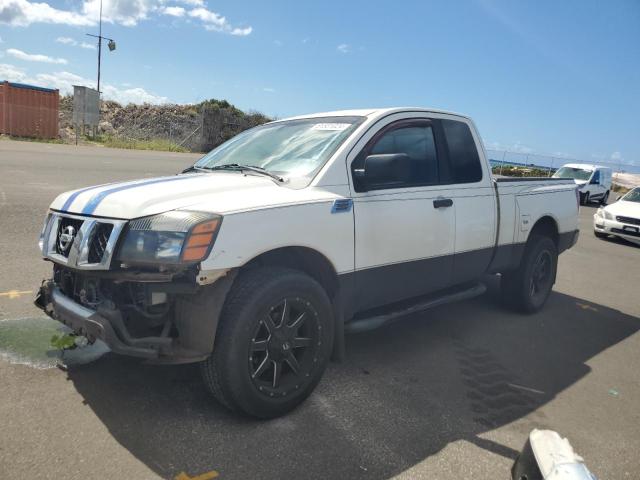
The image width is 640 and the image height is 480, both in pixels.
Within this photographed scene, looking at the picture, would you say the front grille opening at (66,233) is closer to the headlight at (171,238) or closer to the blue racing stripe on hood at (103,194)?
the blue racing stripe on hood at (103,194)

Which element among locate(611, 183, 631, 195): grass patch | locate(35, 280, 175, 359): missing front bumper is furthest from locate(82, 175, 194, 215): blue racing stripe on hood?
locate(611, 183, 631, 195): grass patch

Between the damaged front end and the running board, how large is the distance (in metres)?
1.14

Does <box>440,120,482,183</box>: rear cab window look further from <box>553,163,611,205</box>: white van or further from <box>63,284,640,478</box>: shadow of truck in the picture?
<box>553,163,611,205</box>: white van

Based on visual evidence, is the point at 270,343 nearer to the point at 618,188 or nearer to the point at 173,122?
the point at 173,122

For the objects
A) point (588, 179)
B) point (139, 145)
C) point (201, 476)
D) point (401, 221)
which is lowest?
point (201, 476)

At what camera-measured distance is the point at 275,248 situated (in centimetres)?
302

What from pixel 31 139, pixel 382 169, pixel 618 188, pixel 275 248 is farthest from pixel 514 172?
pixel 275 248

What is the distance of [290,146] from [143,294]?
5.34ft

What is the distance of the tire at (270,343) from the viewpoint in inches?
112

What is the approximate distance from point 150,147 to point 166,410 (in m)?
32.0

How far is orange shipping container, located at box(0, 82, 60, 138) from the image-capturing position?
27.0 m

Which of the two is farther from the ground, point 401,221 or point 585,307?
point 401,221

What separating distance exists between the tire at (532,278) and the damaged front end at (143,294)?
12.1 ft

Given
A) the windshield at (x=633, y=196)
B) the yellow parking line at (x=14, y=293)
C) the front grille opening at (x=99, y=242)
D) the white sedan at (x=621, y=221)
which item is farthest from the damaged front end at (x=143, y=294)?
the windshield at (x=633, y=196)
